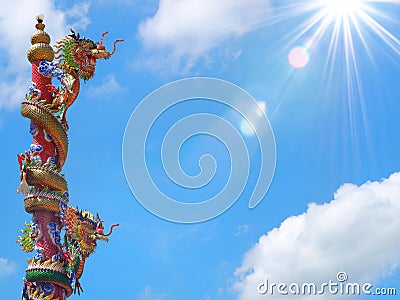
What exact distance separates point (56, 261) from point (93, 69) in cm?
Result: 1195

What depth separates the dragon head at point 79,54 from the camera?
38.0 metres

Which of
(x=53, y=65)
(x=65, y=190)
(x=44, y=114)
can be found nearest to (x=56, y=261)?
(x=65, y=190)

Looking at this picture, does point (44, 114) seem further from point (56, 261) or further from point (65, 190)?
point (56, 261)

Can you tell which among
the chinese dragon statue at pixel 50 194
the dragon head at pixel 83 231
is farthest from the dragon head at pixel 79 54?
the dragon head at pixel 83 231

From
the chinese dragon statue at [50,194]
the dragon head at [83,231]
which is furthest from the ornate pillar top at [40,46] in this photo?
the dragon head at [83,231]

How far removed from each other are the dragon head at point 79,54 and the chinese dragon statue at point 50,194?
0.13 metres

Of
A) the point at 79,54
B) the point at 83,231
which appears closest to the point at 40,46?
the point at 79,54

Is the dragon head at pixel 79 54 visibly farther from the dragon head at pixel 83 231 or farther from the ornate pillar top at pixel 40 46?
the dragon head at pixel 83 231

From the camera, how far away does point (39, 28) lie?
125ft

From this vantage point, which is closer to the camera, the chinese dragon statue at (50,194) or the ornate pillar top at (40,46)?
the chinese dragon statue at (50,194)

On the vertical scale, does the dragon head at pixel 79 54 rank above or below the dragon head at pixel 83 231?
above

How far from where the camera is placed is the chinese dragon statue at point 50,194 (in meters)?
33.5

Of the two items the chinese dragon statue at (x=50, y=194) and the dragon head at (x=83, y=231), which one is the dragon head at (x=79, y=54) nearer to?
the chinese dragon statue at (x=50, y=194)

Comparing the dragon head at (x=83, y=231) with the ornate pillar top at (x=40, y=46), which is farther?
the ornate pillar top at (x=40, y=46)
